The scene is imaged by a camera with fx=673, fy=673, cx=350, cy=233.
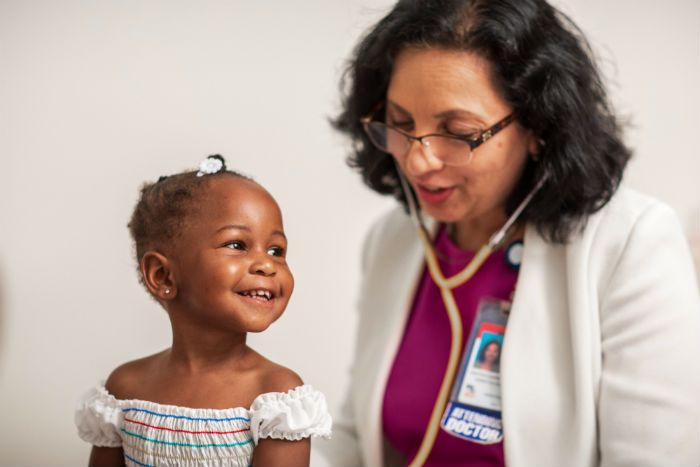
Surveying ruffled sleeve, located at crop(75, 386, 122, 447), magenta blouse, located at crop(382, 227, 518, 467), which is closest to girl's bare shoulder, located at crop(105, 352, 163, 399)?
ruffled sleeve, located at crop(75, 386, 122, 447)

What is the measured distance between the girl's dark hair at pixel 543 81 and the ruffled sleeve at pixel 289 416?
668 millimetres

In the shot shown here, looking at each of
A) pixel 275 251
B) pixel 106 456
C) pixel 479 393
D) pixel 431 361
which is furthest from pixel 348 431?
pixel 275 251

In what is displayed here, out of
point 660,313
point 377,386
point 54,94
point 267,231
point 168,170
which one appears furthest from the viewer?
point 377,386

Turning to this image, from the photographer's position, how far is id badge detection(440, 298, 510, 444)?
1.32 meters

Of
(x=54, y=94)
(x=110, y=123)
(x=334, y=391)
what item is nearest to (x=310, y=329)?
(x=334, y=391)

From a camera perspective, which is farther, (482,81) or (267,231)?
(482,81)

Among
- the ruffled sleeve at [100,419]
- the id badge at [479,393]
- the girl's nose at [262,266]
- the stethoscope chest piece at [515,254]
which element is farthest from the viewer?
the stethoscope chest piece at [515,254]

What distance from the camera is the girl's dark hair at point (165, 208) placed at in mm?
938

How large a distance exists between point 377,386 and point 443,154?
0.54 metres

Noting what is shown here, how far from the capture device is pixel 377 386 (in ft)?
4.91

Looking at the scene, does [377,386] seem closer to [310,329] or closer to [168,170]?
[310,329]

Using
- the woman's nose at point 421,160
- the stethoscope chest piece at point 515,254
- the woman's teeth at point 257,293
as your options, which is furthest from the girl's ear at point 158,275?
the stethoscope chest piece at point 515,254

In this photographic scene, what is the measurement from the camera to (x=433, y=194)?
1.37m

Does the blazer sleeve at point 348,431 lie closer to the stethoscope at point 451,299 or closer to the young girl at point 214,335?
the stethoscope at point 451,299
